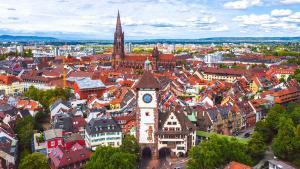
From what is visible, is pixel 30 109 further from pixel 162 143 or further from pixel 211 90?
pixel 211 90

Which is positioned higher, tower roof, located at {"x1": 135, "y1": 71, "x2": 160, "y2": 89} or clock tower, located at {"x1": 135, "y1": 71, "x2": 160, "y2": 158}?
tower roof, located at {"x1": 135, "y1": 71, "x2": 160, "y2": 89}

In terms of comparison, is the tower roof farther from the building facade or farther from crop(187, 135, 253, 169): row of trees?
crop(187, 135, 253, 169): row of trees

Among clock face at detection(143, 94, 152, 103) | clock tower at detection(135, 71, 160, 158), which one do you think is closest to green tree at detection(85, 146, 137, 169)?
clock tower at detection(135, 71, 160, 158)

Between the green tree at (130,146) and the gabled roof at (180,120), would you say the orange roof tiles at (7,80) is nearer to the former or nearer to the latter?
the gabled roof at (180,120)

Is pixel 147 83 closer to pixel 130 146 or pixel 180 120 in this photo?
pixel 180 120

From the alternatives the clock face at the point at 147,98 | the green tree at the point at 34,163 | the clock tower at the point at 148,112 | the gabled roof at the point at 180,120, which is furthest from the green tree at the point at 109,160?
the gabled roof at the point at 180,120

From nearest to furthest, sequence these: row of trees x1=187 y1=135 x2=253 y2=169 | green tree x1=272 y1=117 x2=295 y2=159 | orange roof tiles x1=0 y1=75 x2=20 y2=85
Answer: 1. row of trees x1=187 y1=135 x2=253 y2=169
2. green tree x1=272 y1=117 x2=295 y2=159
3. orange roof tiles x1=0 y1=75 x2=20 y2=85

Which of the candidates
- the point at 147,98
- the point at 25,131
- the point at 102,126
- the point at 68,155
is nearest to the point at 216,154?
the point at 147,98
